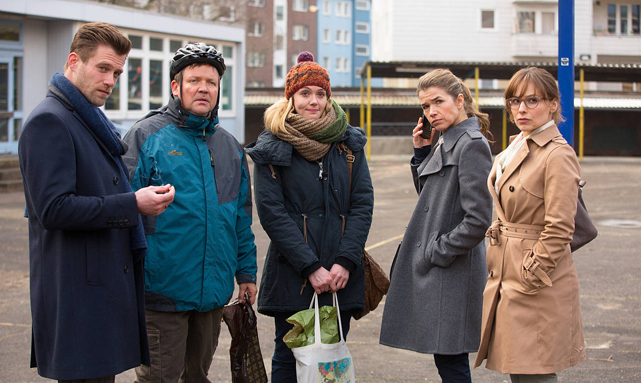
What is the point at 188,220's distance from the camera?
3479 millimetres

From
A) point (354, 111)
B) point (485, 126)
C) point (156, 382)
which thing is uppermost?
point (354, 111)

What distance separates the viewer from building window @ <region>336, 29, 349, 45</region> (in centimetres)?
7538

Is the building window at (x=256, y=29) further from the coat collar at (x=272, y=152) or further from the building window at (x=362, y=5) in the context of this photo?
the coat collar at (x=272, y=152)

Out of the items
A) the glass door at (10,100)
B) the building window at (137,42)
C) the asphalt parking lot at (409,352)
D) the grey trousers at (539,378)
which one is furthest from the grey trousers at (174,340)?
the building window at (137,42)

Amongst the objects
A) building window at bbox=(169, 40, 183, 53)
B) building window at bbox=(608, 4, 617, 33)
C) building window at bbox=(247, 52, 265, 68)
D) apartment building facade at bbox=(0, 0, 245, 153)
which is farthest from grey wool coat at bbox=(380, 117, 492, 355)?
building window at bbox=(247, 52, 265, 68)

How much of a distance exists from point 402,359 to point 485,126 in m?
2.05

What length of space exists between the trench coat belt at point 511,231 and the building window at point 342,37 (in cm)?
7311

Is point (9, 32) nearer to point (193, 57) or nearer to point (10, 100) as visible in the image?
point (10, 100)

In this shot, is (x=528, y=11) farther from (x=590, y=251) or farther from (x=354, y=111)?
(x=590, y=251)

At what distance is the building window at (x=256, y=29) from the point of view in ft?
209

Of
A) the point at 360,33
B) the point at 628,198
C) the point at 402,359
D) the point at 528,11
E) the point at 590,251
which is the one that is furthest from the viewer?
the point at 360,33

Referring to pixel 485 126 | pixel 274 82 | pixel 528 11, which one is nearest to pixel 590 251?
pixel 485 126

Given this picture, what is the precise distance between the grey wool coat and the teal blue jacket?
0.97 meters

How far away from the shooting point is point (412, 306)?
3789 millimetres
